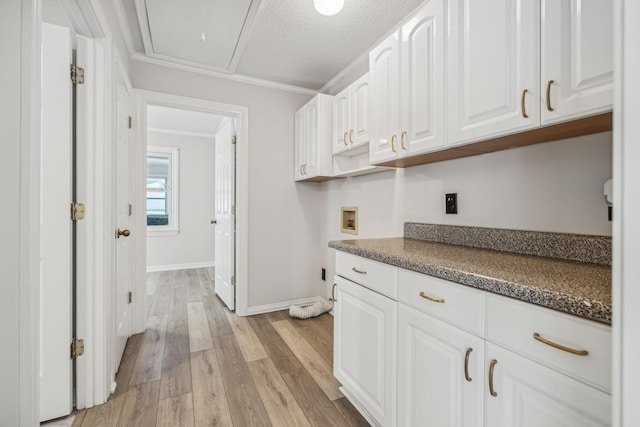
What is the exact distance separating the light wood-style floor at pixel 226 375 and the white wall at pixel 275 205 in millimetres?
354

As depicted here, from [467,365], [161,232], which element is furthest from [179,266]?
[467,365]

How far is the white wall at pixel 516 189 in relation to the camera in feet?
3.75

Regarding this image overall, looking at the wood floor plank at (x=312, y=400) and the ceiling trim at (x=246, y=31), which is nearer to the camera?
the wood floor plank at (x=312, y=400)

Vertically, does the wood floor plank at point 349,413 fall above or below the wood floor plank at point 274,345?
below

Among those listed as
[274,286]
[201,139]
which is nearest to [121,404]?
[274,286]

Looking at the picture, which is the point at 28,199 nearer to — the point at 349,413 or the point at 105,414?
the point at 105,414

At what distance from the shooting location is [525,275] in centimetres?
88

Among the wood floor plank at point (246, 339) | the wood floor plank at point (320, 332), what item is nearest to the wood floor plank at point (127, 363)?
the wood floor plank at point (246, 339)

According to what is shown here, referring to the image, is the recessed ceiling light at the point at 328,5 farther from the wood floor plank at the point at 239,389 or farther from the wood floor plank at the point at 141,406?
the wood floor plank at the point at 141,406

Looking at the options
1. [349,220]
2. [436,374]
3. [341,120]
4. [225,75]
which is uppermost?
[225,75]

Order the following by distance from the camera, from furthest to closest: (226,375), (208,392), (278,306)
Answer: (278,306) < (226,375) < (208,392)

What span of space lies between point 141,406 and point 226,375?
1.56 feet

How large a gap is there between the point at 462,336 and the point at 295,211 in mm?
2387

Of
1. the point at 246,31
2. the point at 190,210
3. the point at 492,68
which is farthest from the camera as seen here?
the point at 190,210
